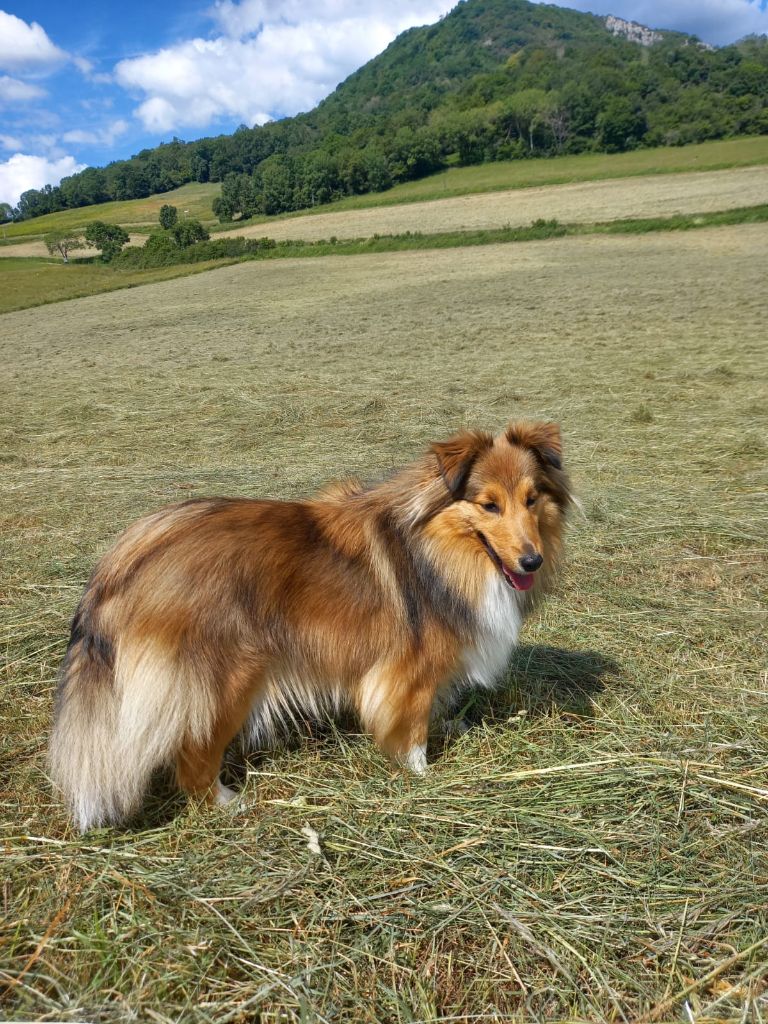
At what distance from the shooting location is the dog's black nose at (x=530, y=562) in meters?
2.88

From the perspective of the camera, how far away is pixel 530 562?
2877mm

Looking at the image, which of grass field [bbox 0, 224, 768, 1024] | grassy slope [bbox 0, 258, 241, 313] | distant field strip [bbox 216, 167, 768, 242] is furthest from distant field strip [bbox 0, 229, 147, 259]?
grass field [bbox 0, 224, 768, 1024]

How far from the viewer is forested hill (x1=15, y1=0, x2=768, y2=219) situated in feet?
227

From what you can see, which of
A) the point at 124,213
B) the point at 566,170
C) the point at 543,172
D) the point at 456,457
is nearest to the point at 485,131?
the point at 543,172

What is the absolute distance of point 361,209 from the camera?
59.6m

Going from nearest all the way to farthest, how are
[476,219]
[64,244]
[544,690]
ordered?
[544,690]
[476,219]
[64,244]

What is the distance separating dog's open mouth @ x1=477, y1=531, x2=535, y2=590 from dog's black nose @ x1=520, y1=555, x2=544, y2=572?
13 centimetres

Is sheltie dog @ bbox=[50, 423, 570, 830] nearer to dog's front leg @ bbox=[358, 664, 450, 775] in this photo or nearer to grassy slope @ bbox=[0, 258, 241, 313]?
dog's front leg @ bbox=[358, 664, 450, 775]

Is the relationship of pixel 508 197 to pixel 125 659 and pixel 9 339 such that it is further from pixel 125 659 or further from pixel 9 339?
pixel 125 659

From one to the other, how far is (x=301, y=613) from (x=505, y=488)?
101cm

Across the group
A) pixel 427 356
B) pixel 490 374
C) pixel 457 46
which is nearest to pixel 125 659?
pixel 490 374

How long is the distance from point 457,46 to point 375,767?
23052 centimetres

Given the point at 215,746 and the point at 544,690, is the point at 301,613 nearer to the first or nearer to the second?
the point at 215,746

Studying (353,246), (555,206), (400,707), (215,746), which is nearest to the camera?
(215,746)
